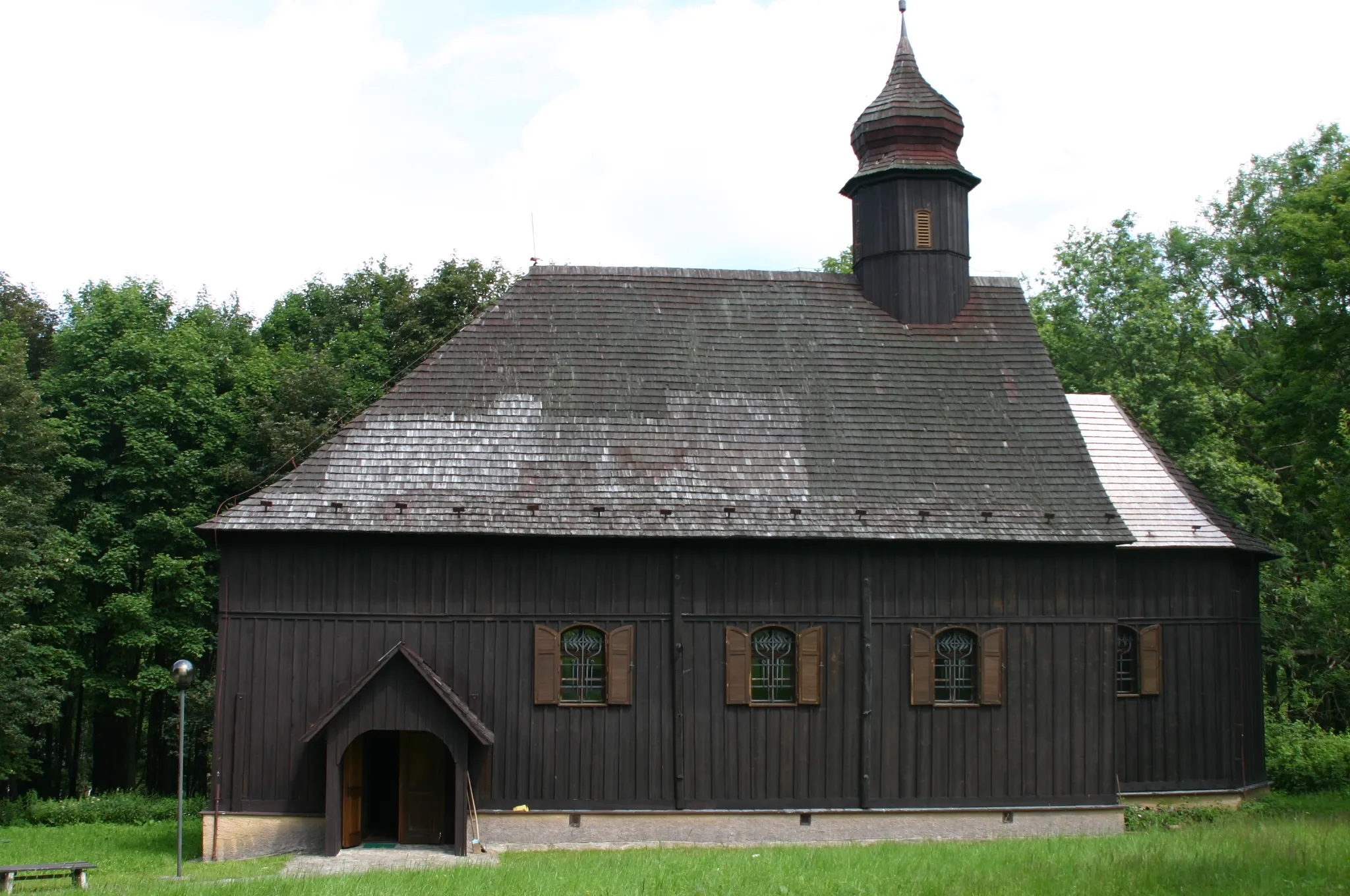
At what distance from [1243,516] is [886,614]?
1434cm

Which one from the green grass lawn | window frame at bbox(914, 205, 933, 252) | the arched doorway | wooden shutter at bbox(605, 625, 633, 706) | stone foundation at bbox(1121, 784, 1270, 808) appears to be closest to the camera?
the green grass lawn

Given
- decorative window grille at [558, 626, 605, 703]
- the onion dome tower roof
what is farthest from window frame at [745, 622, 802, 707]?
the onion dome tower roof

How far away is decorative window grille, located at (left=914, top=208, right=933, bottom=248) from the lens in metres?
21.5

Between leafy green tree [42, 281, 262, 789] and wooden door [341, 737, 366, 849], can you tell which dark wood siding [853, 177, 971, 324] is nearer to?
wooden door [341, 737, 366, 849]

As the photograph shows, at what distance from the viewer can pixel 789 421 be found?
63.6ft

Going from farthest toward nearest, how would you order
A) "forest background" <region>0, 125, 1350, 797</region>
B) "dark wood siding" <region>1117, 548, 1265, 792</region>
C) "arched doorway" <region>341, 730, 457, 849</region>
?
1. "forest background" <region>0, 125, 1350, 797</region>
2. "dark wood siding" <region>1117, 548, 1265, 792</region>
3. "arched doorway" <region>341, 730, 457, 849</region>

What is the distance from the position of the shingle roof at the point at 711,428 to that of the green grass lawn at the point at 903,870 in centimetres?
443

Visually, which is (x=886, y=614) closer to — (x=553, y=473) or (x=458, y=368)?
(x=553, y=473)

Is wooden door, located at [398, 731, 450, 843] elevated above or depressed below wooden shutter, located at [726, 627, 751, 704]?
below

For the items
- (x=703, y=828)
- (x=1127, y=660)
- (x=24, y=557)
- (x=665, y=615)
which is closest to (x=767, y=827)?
(x=703, y=828)

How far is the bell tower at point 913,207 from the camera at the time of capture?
70.0 feet

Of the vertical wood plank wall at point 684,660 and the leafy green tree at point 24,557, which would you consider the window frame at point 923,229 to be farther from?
the leafy green tree at point 24,557

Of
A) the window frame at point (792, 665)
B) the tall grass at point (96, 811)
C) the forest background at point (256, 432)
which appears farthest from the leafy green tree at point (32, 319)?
the window frame at point (792, 665)

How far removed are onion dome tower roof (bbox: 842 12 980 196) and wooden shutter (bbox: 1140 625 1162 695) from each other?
8.19 meters
